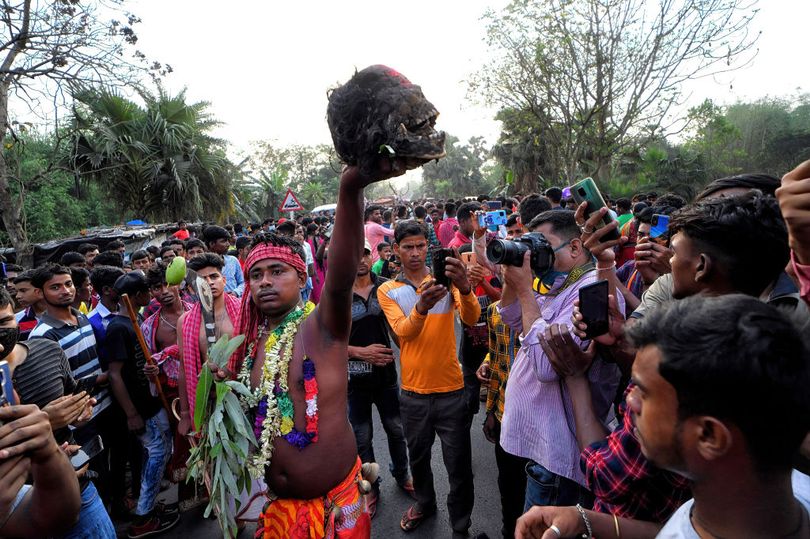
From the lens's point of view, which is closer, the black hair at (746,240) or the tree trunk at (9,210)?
the black hair at (746,240)

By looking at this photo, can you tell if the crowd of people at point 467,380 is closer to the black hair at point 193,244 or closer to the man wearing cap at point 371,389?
the man wearing cap at point 371,389

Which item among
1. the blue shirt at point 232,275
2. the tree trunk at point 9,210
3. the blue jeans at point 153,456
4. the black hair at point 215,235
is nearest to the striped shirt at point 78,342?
the blue jeans at point 153,456

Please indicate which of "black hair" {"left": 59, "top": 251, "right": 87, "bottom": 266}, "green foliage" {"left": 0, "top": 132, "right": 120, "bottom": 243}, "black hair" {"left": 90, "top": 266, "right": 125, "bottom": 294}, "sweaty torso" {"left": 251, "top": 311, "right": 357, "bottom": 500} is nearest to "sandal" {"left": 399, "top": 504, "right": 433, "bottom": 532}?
"sweaty torso" {"left": 251, "top": 311, "right": 357, "bottom": 500}

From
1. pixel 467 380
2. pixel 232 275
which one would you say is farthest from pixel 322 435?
pixel 232 275

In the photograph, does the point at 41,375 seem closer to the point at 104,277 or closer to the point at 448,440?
the point at 104,277

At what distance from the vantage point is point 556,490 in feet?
6.85

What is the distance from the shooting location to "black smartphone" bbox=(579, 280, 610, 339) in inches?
67.2

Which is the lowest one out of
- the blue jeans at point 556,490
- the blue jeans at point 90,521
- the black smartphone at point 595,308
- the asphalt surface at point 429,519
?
the asphalt surface at point 429,519

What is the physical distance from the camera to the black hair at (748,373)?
898 mm

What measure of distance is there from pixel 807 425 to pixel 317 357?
1648mm

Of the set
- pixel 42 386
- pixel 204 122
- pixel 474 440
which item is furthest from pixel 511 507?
pixel 204 122

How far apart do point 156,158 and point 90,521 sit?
1878cm

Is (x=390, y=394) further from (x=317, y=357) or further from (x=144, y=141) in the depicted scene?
(x=144, y=141)

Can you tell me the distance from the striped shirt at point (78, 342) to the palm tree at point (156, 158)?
15306mm
